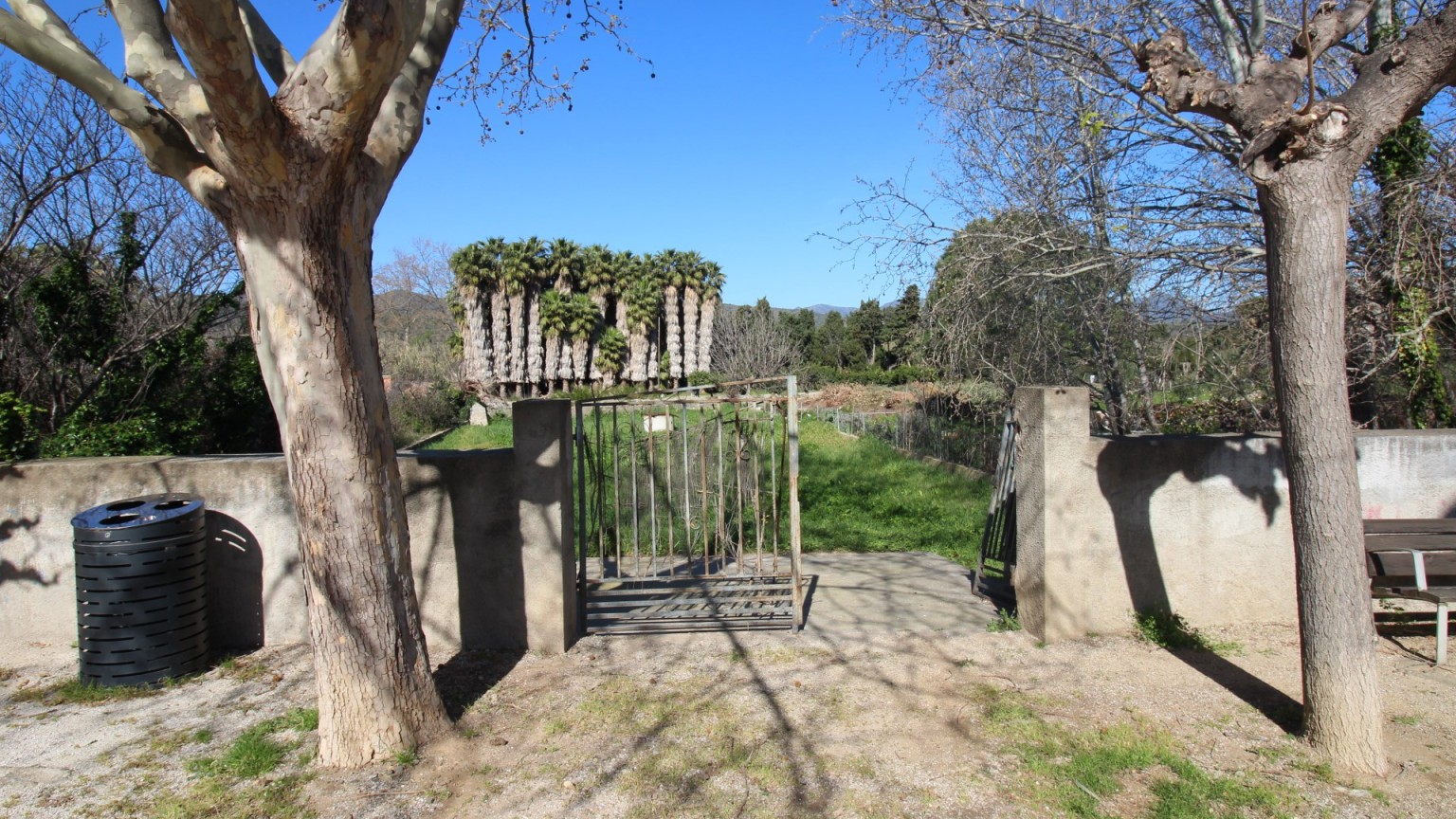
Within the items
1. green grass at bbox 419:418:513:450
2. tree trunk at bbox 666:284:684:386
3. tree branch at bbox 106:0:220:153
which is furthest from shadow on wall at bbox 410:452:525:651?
tree trunk at bbox 666:284:684:386

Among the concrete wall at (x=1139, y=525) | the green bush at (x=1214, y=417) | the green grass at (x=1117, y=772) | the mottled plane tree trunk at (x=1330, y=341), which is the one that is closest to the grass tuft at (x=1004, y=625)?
the concrete wall at (x=1139, y=525)

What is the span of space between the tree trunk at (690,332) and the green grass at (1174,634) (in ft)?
139

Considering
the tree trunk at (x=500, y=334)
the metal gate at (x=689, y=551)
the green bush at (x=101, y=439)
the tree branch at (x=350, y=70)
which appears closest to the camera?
the tree branch at (x=350, y=70)

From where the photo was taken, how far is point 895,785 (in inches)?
156

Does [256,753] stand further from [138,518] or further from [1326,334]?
[1326,334]

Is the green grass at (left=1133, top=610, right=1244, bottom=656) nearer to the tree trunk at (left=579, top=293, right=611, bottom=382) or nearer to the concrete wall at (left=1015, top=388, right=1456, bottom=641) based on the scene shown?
the concrete wall at (left=1015, top=388, right=1456, bottom=641)

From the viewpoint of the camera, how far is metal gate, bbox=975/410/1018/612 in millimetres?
6836

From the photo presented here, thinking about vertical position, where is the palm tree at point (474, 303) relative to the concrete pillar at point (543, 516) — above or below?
above

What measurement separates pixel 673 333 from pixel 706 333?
1879mm

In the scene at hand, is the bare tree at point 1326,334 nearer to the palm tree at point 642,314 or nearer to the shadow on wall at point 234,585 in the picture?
the shadow on wall at point 234,585

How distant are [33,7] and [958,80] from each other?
337 inches

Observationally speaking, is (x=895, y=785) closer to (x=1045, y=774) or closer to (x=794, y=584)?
(x=1045, y=774)

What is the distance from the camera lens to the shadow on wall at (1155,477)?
584 cm

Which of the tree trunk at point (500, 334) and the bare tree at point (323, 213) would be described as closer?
the bare tree at point (323, 213)
